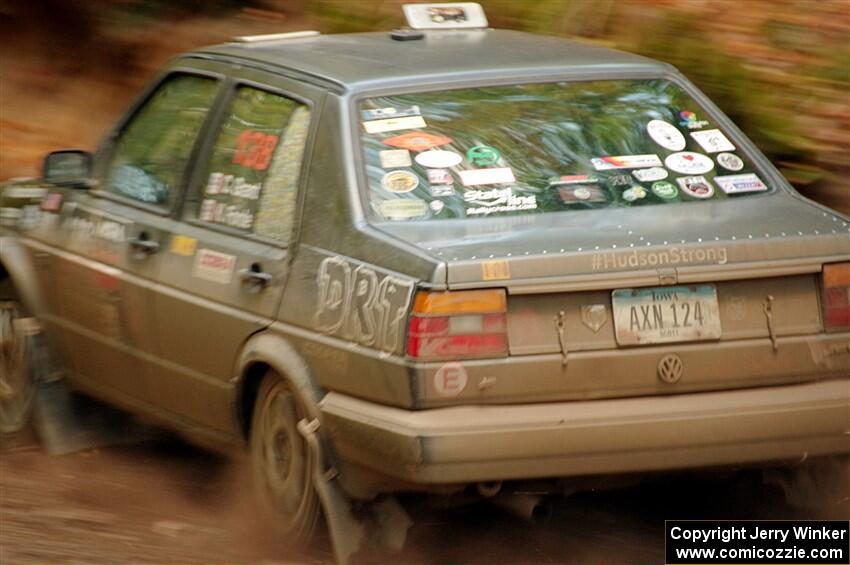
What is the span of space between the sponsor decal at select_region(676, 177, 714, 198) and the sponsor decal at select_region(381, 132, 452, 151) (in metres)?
0.82

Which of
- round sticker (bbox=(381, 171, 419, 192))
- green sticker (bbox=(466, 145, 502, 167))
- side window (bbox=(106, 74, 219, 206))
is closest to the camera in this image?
round sticker (bbox=(381, 171, 419, 192))

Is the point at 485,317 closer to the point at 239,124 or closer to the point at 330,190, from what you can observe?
the point at 330,190

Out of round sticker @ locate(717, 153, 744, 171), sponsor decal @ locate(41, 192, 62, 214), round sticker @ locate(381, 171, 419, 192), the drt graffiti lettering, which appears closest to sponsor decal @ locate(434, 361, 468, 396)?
the drt graffiti lettering

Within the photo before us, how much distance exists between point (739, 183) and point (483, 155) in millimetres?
955

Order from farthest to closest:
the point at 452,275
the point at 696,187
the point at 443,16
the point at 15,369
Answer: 1. the point at 15,369
2. the point at 443,16
3. the point at 696,187
4. the point at 452,275

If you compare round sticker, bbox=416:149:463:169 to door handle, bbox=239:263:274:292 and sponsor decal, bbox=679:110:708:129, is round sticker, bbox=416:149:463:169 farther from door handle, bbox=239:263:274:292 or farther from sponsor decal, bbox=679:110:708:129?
sponsor decal, bbox=679:110:708:129

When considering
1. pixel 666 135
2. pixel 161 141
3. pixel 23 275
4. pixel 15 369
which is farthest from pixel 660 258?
pixel 15 369

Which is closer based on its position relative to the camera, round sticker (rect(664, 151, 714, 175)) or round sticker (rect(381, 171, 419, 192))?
round sticker (rect(381, 171, 419, 192))

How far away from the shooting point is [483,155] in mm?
5250

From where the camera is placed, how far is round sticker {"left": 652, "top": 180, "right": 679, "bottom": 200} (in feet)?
17.5

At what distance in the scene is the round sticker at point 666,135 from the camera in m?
5.55

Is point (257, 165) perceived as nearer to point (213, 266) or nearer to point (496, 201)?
point (213, 266)

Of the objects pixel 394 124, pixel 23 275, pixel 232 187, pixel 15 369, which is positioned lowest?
pixel 15 369

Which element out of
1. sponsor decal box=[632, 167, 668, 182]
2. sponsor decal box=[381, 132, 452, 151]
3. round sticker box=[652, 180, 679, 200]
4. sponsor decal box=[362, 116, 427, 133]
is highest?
sponsor decal box=[362, 116, 427, 133]
